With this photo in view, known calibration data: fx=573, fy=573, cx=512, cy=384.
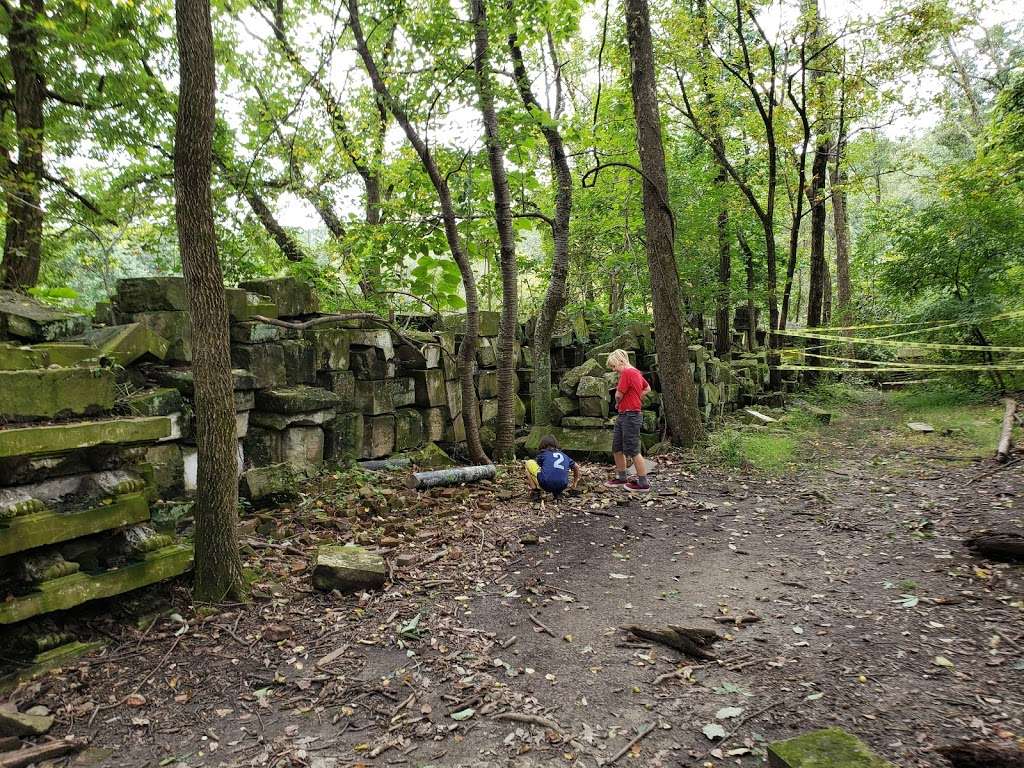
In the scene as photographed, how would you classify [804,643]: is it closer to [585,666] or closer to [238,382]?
[585,666]

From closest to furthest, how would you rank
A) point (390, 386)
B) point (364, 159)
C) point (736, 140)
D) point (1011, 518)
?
point (1011, 518) → point (390, 386) → point (364, 159) → point (736, 140)

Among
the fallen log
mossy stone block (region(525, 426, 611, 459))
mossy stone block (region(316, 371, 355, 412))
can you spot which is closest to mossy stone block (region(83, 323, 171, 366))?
mossy stone block (region(316, 371, 355, 412))

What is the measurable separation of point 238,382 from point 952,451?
943 cm

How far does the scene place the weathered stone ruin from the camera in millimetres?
3354

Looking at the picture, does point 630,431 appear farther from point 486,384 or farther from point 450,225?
point 450,225

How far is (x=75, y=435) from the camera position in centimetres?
348

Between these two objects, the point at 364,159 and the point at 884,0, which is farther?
the point at 884,0

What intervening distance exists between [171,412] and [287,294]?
2059 millimetres

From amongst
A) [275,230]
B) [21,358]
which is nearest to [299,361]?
[21,358]

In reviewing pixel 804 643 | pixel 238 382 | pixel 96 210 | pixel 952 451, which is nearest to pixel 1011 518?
pixel 804 643

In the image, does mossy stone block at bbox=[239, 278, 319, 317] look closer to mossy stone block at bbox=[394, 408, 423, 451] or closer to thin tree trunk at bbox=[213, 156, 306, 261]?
mossy stone block at bbox=[394, 408, 423, 451]

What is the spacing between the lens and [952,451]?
8.20 m

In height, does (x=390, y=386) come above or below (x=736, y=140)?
below

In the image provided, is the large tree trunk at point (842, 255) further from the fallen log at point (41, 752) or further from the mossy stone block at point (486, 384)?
the fallen log at point (41, 752)
